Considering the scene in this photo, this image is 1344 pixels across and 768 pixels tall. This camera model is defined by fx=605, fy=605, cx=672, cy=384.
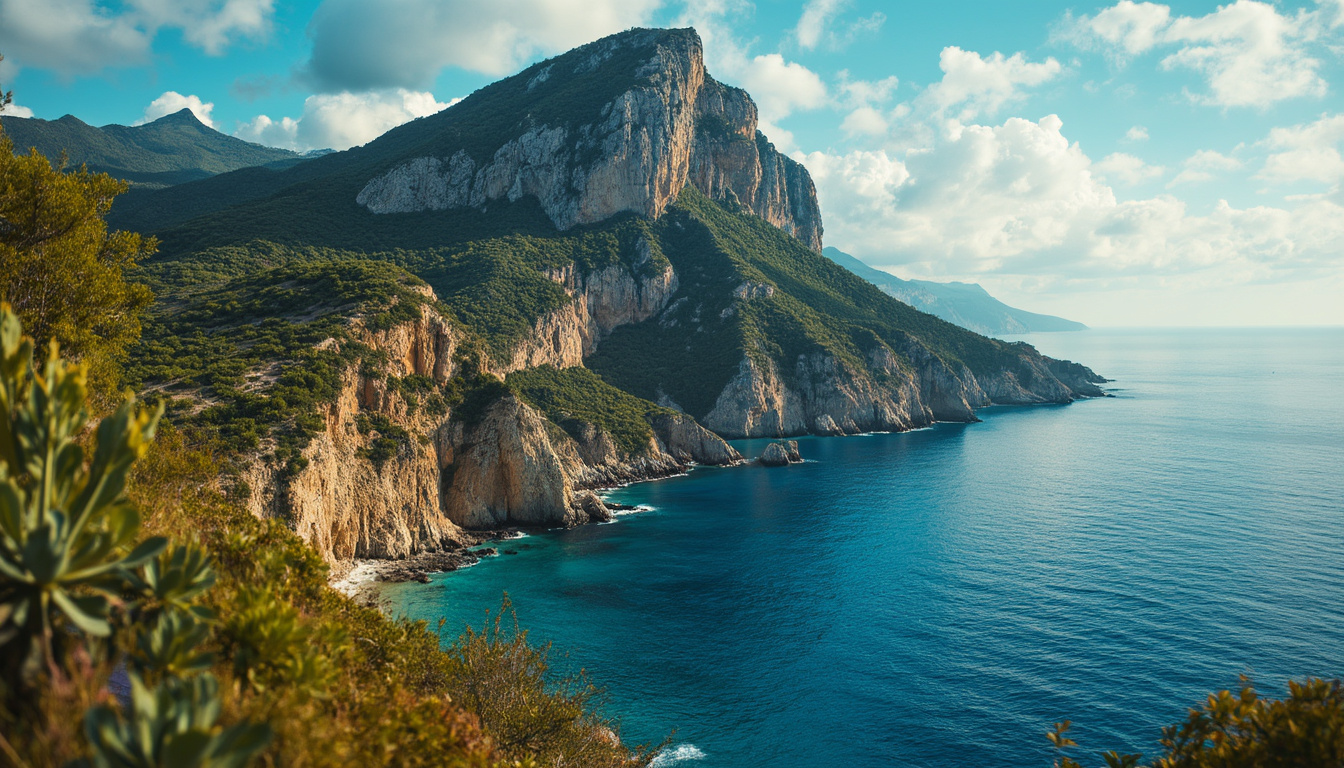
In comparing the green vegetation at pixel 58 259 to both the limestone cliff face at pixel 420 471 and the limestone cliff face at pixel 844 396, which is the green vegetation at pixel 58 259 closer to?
the limestone cliff face at pixel 420 471

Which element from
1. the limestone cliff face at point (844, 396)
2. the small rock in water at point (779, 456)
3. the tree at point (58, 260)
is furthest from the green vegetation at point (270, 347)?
the limestone cliff face at point (844, 396)

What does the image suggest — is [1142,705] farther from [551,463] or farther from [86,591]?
[551,463]

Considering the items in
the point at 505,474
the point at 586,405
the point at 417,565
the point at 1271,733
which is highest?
the point at 586,405

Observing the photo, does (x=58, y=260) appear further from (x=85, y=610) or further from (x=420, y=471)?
(x=420, y=471)

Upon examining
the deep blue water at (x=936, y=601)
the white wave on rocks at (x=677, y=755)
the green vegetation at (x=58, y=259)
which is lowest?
the white wave on rocks at (x=677, y=755)

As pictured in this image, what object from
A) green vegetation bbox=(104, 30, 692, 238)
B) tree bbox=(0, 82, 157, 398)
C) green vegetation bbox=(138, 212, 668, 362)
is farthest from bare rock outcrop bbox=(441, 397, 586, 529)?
green vegetation bbox=(104, 30, 692, 238)

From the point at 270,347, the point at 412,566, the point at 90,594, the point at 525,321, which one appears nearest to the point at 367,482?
the point at 412,566
